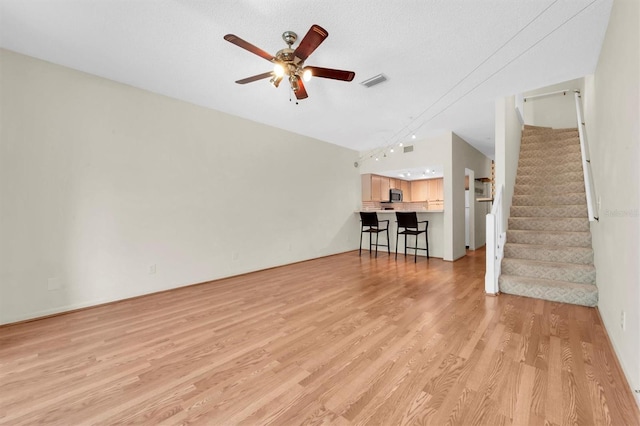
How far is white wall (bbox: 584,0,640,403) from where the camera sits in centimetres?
148

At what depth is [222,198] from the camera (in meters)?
4.14

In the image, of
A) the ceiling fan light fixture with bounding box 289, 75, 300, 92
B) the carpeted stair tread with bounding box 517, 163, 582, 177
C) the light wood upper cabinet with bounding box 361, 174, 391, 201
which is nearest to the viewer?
the ceiling fan light fixture with bounding box 289, 75, 300, 92

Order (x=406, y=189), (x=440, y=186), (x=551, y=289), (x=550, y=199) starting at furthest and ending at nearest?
1. (x=406, y=189)
2. (x=440, y=186)
3. (x=550, y=199)
4. (x=551, y=289)

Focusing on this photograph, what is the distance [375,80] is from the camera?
314cm

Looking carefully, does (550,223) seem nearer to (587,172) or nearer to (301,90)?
(587,172)

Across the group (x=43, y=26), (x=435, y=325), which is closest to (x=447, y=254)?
(x=435, y=325)

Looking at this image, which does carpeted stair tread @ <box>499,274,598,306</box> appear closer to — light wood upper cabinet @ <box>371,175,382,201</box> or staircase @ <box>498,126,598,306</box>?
staircase @ <box>498,126,598,306</box>

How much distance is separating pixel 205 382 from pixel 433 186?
328 inches

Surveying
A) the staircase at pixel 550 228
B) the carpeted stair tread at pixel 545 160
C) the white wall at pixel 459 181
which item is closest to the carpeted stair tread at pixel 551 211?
the staircase at pixel 550 228

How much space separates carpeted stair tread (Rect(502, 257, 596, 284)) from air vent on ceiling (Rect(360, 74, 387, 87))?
2.80m

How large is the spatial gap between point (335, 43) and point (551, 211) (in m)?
3.90

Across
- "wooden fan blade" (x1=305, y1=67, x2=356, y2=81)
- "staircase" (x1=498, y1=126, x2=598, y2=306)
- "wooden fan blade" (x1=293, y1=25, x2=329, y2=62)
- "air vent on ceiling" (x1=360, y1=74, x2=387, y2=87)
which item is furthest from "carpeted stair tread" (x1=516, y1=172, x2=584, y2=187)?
"wooden fan blade" (x1=293, y1=25, x2=329, y2=62)

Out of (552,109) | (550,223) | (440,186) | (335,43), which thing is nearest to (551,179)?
(550,223)

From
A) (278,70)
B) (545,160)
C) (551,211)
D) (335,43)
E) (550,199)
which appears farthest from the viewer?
(545,160)
